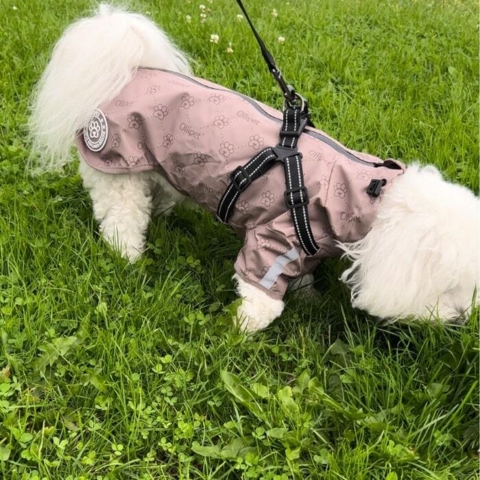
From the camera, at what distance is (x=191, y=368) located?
2.32m

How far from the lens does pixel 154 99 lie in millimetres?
2549

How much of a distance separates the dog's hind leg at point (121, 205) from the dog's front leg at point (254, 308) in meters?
0.62

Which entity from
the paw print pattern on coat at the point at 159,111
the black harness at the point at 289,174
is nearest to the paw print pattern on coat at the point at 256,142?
the black harness at the point at 289,174

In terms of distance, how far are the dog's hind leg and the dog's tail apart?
0.23 meters

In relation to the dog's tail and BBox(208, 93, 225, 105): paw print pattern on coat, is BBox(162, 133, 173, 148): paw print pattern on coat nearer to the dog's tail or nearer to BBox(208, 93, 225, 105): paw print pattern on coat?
BBox(208, 93, 225, 105): paw print pattern on coat

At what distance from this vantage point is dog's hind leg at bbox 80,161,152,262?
106 inches

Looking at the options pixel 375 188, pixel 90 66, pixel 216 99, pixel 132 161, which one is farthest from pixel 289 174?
pixel 90 66

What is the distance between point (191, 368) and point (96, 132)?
1118 mm

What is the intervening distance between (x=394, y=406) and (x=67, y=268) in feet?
4.86

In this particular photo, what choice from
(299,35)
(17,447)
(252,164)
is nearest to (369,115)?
(299,35)

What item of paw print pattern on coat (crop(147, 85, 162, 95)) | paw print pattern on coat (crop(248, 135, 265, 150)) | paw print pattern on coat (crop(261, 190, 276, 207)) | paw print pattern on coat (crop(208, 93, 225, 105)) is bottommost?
paw print pattern on coat (crop(261, 190, 276, 207))

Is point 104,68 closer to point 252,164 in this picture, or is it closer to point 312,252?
point 252,164

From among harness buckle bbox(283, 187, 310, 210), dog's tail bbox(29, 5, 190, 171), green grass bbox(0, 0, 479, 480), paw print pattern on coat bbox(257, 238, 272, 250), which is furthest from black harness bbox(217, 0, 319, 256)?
dog's tail bbox(29, 5, 190, 171)

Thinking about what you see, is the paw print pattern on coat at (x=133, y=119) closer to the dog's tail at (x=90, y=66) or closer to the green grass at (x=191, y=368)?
the dog's tail at (x=90, y=66)
